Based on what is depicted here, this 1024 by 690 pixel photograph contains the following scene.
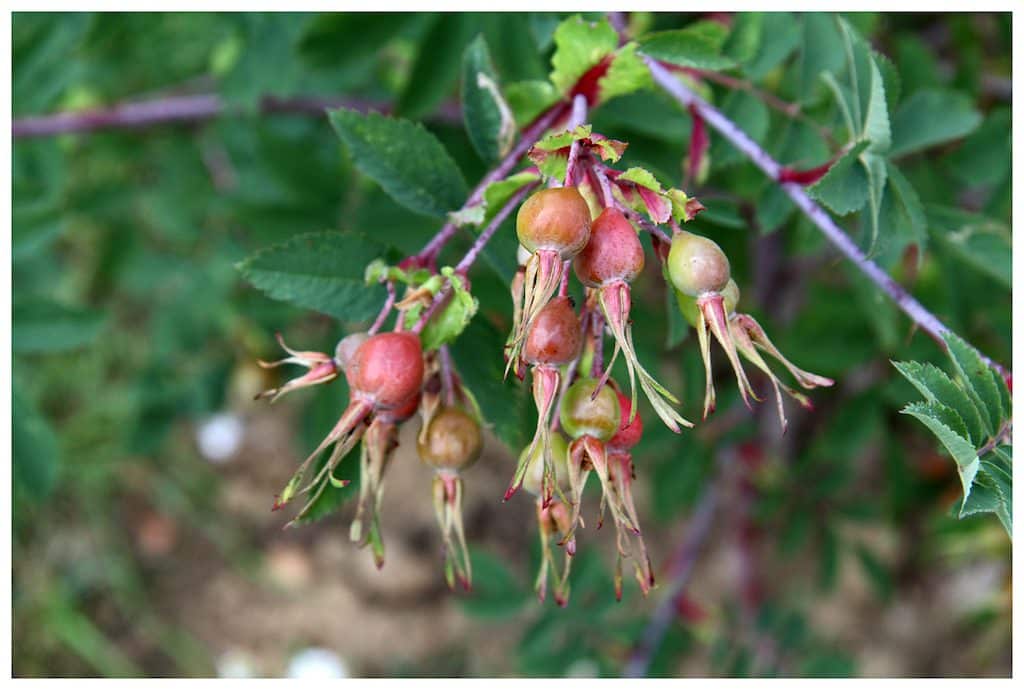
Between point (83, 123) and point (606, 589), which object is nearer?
point (83, 123)

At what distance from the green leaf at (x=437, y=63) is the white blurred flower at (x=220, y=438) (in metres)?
1.97

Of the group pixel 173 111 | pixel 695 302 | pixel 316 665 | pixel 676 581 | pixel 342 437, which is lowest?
pixel 316 665

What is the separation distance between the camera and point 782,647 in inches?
101

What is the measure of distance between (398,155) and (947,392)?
0.77 m

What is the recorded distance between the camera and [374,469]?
1.03 metres

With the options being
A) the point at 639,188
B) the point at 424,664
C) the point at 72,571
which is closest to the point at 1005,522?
the point at 639,188

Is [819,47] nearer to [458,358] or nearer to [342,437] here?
[458,358]

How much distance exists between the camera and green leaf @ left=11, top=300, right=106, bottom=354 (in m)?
1.81

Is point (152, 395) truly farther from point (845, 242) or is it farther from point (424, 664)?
point (845, 242)

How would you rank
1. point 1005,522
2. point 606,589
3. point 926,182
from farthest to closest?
1. point 606,589
2. point 926,182
3. point 1005,522

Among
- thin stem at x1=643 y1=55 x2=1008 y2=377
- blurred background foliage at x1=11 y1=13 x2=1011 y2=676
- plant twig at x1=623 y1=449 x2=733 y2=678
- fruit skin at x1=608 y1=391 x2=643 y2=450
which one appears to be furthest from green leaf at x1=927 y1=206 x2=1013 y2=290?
plant twig at x1=623 y1=449 x2=733 y2=678

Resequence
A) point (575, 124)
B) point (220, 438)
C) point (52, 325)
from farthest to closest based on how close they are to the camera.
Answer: point (220, 438)
point (52, 325)
point (575, 124)

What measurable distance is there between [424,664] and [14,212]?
218 centimetres

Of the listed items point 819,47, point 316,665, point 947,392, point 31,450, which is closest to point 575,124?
point 947,392
